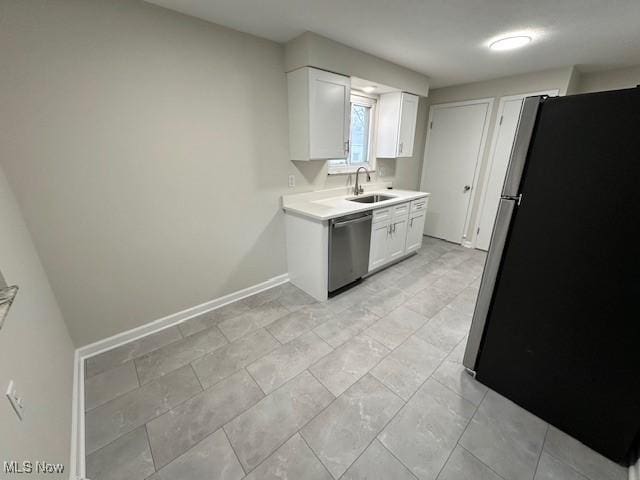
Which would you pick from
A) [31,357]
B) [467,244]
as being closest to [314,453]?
[31,357]

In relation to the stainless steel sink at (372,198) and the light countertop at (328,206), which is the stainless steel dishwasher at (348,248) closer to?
the light countertop at (328,206)

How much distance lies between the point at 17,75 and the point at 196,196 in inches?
45.3

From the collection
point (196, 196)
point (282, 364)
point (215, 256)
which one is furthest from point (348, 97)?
point (282, 364)

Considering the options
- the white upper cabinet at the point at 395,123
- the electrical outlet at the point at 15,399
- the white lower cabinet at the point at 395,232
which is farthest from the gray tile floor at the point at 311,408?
the white upper cabinet at the point at 395,123

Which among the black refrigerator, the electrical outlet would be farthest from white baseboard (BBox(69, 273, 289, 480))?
the black refrigerator

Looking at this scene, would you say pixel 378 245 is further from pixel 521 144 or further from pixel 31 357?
pixel 31 357

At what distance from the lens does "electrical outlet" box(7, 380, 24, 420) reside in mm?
830

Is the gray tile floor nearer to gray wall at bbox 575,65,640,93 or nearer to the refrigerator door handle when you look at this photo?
the refrigerator door handle

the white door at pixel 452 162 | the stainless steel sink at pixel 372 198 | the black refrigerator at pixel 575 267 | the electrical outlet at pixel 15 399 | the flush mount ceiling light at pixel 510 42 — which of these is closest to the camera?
the electrical outlet at pixel 15 399

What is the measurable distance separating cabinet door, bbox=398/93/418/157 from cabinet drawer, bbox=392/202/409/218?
33.6 inches

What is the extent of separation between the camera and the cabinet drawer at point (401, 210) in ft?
10.6

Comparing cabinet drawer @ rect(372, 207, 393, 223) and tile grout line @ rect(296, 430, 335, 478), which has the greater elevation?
cabinet drawer @ rect(372, 207, 393, 223)

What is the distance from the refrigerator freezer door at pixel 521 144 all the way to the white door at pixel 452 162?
2.95 meters

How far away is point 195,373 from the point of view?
181cm
